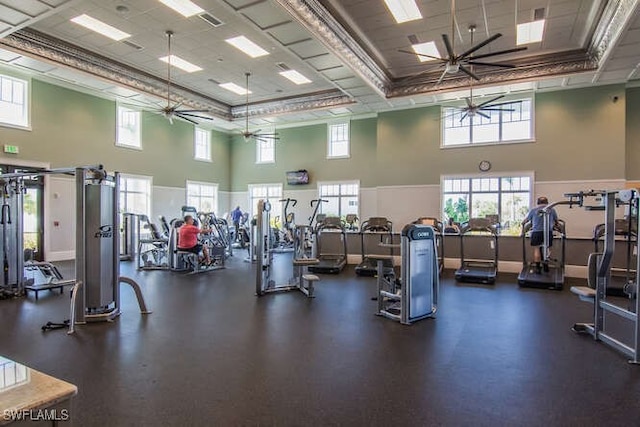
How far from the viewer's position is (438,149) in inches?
451

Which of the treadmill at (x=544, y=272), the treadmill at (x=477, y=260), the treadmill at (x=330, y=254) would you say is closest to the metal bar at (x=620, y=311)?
the treadmill at (x=544, y=272)

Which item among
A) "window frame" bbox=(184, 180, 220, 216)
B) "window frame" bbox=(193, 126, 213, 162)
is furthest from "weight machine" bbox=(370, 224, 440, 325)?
"window frame" bbox=(193, 126, 213, 162)

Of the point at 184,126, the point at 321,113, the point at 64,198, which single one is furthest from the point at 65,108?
the point at 321,113

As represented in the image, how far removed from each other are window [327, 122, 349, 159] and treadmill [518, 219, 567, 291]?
7353 millimetres

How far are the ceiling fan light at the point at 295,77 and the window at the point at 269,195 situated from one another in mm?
5261

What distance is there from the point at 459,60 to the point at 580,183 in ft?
20.0

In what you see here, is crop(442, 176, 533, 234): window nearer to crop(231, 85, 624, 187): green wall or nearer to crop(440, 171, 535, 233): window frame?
crop(440, 171, 535, 233): window frame

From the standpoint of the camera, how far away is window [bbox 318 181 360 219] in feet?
45.6

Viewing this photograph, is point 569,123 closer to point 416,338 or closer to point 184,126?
point 416,338

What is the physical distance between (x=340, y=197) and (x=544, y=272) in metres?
7.74

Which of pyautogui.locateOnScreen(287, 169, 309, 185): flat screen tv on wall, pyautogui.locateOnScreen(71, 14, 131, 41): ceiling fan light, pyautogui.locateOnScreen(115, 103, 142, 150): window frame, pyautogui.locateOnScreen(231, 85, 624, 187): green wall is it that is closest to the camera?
pyautogui.locateOnScreen(71, 14, 131, 41): ceiling fan light

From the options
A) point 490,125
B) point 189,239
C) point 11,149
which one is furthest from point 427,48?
point 11,149

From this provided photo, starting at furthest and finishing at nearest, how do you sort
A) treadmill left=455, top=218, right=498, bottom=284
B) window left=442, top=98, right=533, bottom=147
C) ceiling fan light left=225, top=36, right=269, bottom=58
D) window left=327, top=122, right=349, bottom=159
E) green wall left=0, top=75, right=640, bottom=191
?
1. window left=327, top=122, right=349, bottom=159
2. window left=442, top=98, right=533, bottom=147
3. green wall left=0, top=75, right=640, bottom=191
4. ceiling fan light left=225, top=36, right=269, bottom=58
5. treadmill left=455, top=218, right=498, bottom=284

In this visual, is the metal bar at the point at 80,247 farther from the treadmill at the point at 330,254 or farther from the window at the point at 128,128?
the window at the point at 128,128
